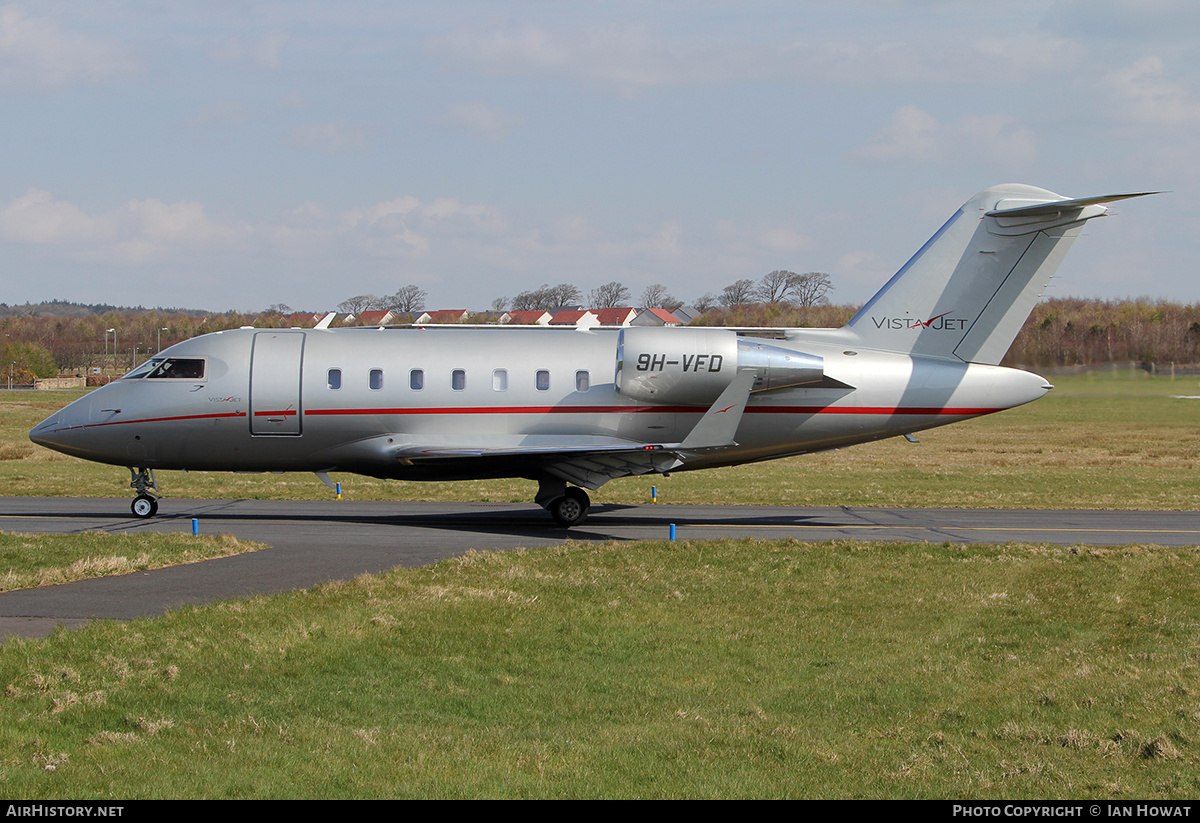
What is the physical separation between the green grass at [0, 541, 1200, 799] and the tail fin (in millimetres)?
8170

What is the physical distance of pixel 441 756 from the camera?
8391mm

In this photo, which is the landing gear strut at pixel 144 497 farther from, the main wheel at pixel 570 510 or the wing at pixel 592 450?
the main wheel at pixel 570 510

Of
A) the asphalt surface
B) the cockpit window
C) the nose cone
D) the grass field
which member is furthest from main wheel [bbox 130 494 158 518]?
the grass field

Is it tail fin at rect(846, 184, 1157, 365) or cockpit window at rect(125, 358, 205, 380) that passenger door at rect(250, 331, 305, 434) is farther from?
tail fin at rect(846, 184, 1157, 365)

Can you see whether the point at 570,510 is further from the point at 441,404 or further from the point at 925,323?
the point at 925,323

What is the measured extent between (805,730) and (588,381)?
1430cm

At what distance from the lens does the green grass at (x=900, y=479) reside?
94.8 ft

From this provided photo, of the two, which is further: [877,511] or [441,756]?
[877,511]

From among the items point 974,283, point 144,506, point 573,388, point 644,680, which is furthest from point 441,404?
point 644,680

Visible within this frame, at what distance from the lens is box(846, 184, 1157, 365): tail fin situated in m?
23.3

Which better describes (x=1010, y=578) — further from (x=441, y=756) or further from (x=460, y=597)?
(x=441, y=756)

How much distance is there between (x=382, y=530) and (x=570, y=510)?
4.20 m
